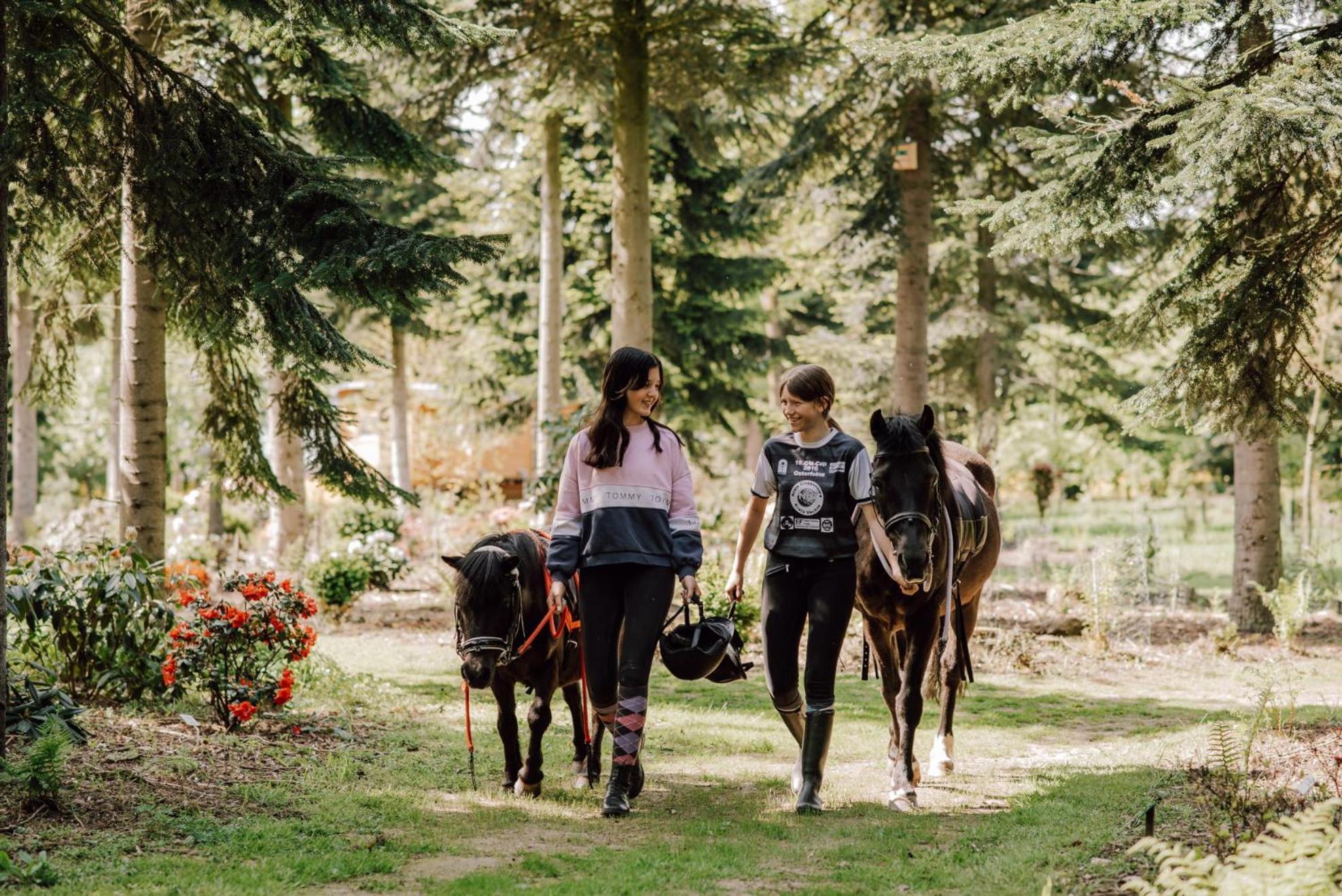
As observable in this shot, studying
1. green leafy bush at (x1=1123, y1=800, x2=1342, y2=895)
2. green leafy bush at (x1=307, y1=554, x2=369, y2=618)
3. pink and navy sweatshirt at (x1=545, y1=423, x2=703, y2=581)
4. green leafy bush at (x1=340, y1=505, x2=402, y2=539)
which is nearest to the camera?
green leafy bush at (x1=1123, y1=800, x2=1342, y2=895)

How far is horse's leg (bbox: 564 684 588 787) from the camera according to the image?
6.43m

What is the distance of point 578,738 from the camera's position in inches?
257

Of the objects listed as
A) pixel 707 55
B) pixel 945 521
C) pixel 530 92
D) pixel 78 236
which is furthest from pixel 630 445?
pixel 530 92

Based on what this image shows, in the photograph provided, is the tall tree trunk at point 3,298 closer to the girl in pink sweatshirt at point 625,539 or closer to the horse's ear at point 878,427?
the girl in pink sweatshirt at point 625,539

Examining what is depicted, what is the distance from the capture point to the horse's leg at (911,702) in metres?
5.97

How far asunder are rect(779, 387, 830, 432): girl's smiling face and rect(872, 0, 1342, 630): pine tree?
2.09 metres

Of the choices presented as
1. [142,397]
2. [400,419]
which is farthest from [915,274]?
[400,419]

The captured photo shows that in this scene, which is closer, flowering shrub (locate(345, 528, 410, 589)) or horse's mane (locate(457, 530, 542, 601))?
horse's mane (locate(457, 530, 542, 601))

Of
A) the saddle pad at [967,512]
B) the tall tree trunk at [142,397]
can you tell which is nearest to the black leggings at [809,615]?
the saddle pad at [967,512]

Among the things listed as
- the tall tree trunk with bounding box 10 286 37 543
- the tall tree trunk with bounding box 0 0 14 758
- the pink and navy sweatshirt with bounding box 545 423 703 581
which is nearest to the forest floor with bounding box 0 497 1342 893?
the tall tree trunk with bounding box 0 0 14 758

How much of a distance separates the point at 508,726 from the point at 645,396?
74.5 inches

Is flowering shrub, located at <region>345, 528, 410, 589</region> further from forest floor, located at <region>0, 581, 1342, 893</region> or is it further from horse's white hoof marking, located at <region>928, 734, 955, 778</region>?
horse's white hoof marking, located at <region>928, 734, 955, 778</region>

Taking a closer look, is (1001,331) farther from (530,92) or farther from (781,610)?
(781,610)

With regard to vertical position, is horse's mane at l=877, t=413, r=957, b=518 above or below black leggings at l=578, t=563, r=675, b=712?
above
